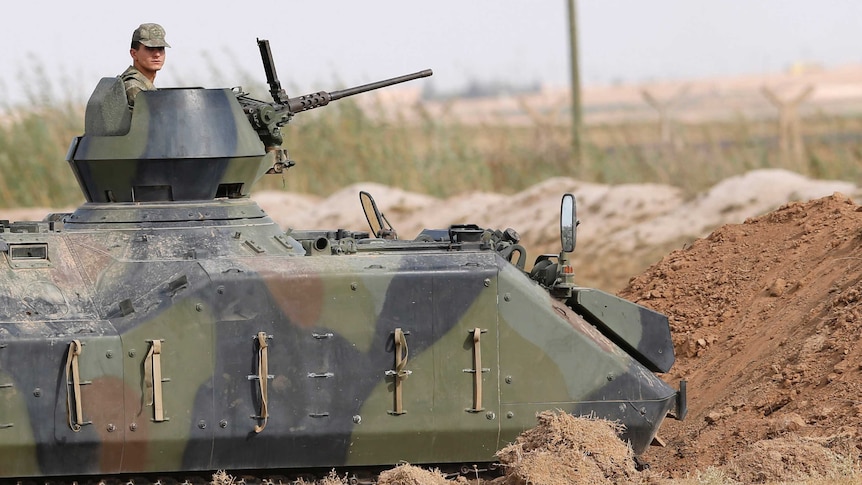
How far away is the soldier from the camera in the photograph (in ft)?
36.6

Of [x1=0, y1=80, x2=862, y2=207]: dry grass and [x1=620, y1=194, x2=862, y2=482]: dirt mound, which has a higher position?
[x1=620, y1=194, x2=862, y2=482]: dirt mound

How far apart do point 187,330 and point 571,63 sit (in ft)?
67.5

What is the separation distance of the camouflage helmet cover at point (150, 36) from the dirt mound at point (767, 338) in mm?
4850

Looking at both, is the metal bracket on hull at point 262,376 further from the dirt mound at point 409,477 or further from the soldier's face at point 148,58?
the soldier's face at point 148,58

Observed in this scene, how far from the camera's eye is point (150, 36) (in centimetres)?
1122

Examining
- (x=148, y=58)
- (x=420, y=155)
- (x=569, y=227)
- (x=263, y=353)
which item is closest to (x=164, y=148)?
(x=148, y=58)

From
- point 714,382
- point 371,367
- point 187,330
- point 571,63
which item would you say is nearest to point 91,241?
point 187,330

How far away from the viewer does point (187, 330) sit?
9648mm

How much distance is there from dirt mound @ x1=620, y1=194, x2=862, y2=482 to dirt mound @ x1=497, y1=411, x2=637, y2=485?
96cm

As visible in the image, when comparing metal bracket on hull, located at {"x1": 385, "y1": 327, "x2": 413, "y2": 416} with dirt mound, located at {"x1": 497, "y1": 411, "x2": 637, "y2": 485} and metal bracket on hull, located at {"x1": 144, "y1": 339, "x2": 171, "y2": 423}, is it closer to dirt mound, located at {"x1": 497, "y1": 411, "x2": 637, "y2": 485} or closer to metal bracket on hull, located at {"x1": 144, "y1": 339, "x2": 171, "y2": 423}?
dirt mound, located at {"x1": 497, "y1": 411, "x2": 637, "y2": 485}

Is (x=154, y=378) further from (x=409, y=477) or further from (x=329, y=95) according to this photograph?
(x=329, y=95)

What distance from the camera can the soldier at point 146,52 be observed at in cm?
1115

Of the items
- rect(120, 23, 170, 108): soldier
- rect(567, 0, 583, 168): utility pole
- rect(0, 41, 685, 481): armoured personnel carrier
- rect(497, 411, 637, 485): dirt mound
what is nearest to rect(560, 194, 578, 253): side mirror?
rect(0, 41, 685, 481): armoured personnel carrier

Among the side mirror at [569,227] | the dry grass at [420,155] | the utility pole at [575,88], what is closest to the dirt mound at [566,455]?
the side mirror at [569,227]
